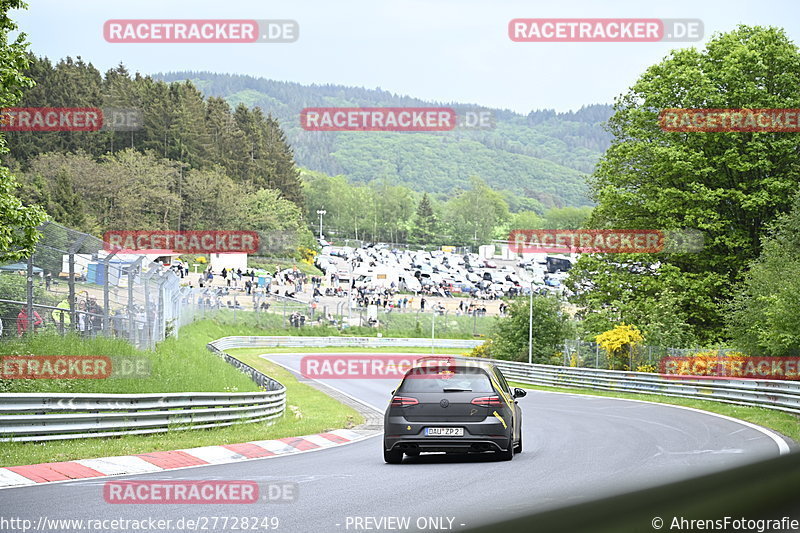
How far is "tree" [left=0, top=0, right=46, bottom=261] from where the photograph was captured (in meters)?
16.6

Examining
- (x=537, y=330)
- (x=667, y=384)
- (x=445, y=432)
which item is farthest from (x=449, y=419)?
(x=537, y=330)

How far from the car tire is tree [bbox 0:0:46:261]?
7215 millimetres

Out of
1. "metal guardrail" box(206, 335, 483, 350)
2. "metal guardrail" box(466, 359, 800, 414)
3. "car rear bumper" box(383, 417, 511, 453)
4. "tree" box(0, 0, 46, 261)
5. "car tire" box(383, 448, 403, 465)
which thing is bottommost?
"metal guardrail" box(206, 335, 483, 350)

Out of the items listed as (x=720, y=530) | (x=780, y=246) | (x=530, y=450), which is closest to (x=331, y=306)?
(x=780, y=246)

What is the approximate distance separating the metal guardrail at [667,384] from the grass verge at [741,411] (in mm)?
240

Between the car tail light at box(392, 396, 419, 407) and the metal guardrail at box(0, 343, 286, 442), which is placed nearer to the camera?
the car tail light at box(392, 396, 419, 407)

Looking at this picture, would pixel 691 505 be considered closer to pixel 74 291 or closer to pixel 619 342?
pixel 74 291

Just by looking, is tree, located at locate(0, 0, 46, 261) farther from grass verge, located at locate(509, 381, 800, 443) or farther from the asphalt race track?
grass verge, located at locate(509, 381, 800, 443)

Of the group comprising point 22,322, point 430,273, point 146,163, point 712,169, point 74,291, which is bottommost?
point 430,273

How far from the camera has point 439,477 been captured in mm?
12469

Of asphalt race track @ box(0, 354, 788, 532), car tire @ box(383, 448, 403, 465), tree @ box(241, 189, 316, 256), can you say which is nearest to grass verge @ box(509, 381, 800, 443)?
asphalt race track @ box(0, 354, 788, 532)

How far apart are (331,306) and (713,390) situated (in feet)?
192

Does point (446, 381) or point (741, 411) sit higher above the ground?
point (446, 381)

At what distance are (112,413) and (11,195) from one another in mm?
4346
